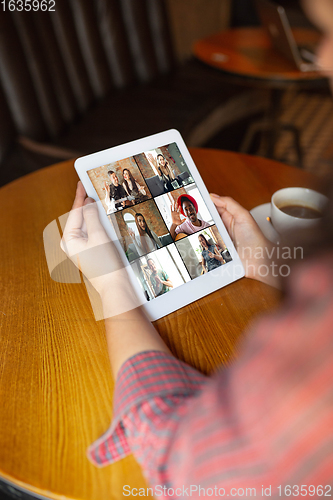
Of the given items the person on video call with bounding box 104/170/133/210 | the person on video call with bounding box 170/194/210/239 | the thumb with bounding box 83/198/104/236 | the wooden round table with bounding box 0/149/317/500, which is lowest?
the wooden round table with bounding box 0/149/317/500

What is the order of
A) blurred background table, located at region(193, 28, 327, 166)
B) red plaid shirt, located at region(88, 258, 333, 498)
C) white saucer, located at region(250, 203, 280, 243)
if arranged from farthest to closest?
1. blurred background table, located at region(193, 28, 327, 166)
2. white saucer, located at region(250, 203, 280, 243)
3. red plaid shirt, located at region(88, 258, 333, 498)

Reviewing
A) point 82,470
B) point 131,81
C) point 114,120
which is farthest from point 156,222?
point 131,81

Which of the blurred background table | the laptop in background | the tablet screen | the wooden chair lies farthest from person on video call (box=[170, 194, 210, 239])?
the laptop in background

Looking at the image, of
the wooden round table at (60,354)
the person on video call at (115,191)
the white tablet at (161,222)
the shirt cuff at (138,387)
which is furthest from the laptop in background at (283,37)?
the shirt cuff at (138,387)

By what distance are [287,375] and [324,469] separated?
72 millimetres

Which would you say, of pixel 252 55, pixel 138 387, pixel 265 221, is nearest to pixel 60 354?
pixel 138 387

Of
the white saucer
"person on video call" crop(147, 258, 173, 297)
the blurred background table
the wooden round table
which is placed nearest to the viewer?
the wooden round table

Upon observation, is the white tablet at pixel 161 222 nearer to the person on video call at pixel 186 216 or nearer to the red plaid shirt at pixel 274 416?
the person on video call at pixel 186 216

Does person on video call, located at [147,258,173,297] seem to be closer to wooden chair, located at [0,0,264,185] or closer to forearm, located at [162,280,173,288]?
forearm, located at [162,280,173,288]

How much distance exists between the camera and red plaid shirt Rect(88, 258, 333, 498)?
27 centimetres

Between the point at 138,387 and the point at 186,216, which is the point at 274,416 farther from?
the point at 186,216

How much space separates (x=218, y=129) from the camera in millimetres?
1853

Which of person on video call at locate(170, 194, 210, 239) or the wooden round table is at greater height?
person on video call at locate(170, 194, 210, 239)

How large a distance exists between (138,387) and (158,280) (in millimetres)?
196
